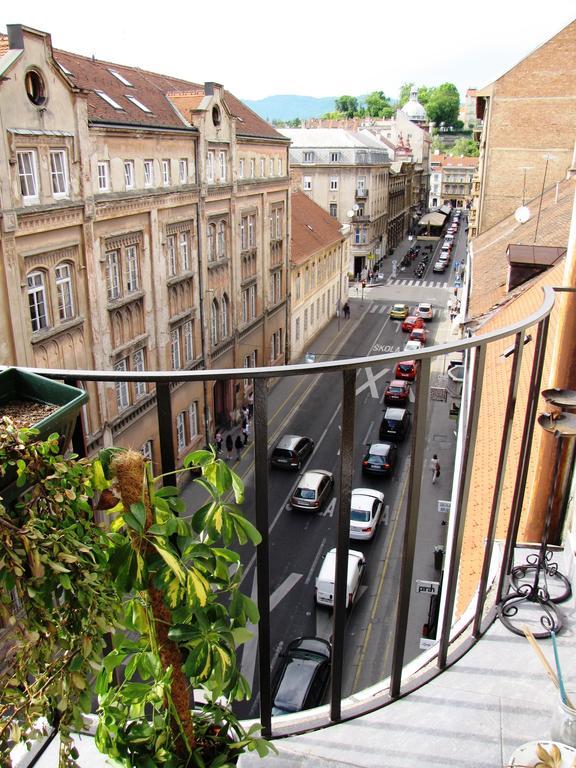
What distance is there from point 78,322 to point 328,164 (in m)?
42.9

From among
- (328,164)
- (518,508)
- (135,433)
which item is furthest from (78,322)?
(328,164)

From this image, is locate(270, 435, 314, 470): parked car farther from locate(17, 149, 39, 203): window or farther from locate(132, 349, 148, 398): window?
locate(17, 149, 39, 203): window

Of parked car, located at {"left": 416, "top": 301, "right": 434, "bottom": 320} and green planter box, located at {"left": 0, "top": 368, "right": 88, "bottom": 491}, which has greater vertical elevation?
green planter box, located at {"left": 0, "top": 368, "right": 88, "bottom": 491}

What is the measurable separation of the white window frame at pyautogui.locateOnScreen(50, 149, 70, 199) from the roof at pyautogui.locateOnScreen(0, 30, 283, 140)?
1.66 meters

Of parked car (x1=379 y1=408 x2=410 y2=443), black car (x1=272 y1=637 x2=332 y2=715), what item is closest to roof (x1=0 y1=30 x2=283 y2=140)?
parked car (x1=379 y1=408 x2=410 y2=443)

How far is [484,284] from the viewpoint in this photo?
21391mm

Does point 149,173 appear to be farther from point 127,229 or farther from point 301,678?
point 301,678

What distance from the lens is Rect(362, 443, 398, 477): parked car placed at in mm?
22766

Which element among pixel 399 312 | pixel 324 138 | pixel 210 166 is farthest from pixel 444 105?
pixel 210 166

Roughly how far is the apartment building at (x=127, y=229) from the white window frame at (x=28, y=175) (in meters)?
0.03

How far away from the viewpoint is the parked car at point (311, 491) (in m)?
20.6

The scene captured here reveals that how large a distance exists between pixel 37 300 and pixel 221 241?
39.3 ft

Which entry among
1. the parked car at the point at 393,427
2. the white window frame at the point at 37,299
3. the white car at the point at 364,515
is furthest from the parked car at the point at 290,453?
the white window frame at the point at 37,299

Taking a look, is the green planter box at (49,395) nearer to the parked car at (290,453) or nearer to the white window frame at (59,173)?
the white window frame at (59,173)
